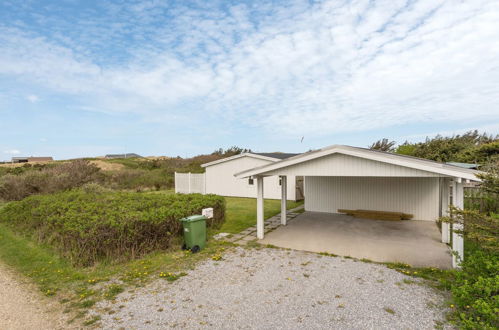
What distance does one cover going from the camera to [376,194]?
10617 millimetres

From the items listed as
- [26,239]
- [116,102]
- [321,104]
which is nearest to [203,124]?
[116,102]

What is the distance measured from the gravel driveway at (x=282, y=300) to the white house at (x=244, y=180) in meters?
9.83

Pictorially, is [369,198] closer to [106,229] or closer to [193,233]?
[193,233]

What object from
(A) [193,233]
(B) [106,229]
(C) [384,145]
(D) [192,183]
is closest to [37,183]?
(D) [192,183]

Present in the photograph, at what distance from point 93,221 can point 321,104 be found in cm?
1461

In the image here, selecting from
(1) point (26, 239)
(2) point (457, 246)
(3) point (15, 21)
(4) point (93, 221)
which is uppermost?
(3) point (15, 21)

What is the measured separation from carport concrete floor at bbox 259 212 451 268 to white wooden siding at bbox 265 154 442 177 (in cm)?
192

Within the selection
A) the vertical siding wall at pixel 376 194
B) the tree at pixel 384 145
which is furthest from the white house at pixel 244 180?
the tree at pixel 384 145

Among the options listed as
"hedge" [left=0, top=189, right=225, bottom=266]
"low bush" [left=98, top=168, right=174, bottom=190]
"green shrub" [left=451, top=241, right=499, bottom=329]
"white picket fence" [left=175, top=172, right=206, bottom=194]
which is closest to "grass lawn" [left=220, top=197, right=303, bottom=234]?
"hedge" [left=0, top=189, right=225, bottom=266]

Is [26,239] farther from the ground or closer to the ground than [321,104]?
closer to the ground

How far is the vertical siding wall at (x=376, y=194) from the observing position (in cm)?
979

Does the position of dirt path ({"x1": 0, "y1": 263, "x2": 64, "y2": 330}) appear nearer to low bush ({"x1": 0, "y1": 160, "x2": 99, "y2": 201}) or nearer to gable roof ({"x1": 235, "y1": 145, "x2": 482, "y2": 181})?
gable roof ({"x1": 235, "y1": 145, "x2": 482, "y2": 181})

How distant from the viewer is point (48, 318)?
3672mm

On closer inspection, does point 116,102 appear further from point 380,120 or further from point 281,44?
point 380,120
